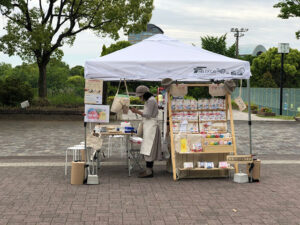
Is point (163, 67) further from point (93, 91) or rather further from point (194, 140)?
point (194, 140)

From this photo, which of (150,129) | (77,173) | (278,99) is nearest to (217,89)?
(150,129)

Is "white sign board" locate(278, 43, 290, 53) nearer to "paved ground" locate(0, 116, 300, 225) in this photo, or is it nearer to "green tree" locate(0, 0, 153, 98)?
"green tree" locate(0, 0, 153, 98)

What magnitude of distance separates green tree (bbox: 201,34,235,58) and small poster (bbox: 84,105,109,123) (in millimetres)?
41314

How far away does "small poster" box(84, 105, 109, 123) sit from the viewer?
27.7ft

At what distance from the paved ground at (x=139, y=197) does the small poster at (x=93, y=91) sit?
1568 millimetres

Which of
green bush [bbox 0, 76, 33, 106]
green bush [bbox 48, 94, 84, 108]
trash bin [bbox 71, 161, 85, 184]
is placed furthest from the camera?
green bush [bbox 48, 94, 84, 108]

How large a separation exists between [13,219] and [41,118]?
17749 millimetres

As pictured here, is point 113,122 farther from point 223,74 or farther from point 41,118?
point 223,74

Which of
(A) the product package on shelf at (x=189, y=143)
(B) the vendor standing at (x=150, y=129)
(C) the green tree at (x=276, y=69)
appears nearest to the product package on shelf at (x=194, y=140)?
(A) the product package on shelf at (x=189, y=143)

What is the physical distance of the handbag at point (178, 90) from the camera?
9.09 metres

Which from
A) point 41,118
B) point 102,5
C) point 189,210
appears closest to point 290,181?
point 189,210

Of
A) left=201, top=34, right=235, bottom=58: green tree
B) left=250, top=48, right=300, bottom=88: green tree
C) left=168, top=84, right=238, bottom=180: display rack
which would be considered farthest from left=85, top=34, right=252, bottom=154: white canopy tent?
left=250, top=48, right=300, bottom=88: green tree

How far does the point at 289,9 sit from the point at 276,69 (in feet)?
122

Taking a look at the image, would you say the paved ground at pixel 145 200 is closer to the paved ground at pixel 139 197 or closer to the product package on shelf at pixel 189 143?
the paved ground at pixel 139 197
